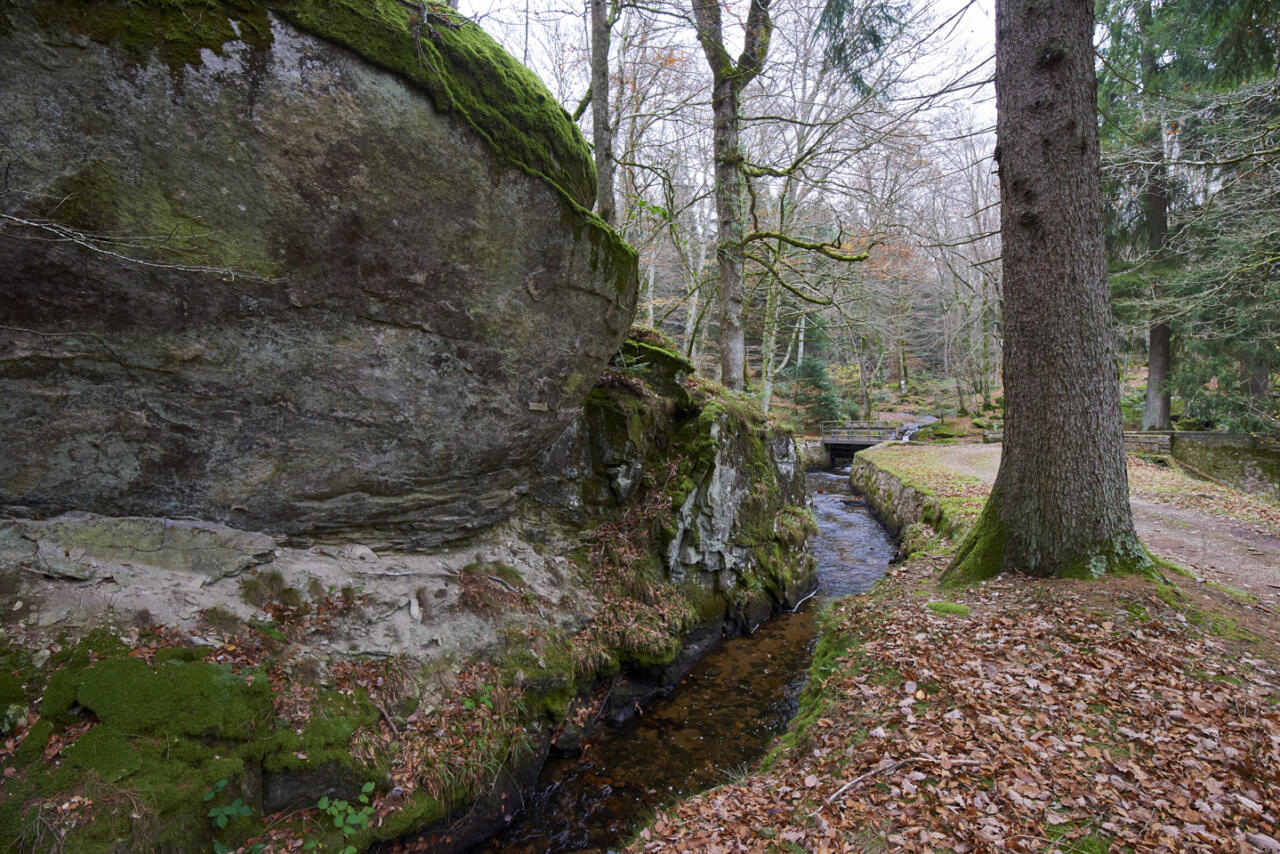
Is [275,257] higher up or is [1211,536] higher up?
[275,257]

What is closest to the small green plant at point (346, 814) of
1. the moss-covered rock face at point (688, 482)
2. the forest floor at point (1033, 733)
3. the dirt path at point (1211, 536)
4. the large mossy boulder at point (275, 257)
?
the forest floor at point (1033, 733)

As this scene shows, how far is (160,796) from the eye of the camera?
2865mm

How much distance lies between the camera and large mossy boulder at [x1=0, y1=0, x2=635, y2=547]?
3.04 meters

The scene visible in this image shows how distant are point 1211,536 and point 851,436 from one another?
58.7ft

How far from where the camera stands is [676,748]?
5.07 meters

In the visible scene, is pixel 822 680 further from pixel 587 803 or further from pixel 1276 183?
pixel 1276 183

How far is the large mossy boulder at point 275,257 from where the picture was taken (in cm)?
304

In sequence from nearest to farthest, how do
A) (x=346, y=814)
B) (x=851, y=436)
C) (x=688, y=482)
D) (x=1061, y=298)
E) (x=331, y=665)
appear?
(x=346, y=814) < (x=331, y=665) < (x=1061, y=298) < (x=688, y=482) < (x=851, y=436)

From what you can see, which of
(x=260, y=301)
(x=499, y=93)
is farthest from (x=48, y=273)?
(x=499, y=93)

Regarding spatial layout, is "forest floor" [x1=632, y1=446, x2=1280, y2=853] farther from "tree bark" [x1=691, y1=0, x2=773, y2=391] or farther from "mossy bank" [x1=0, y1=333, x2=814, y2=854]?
"tree bark" [x1=691, y1=0, x2=773, y2=391]

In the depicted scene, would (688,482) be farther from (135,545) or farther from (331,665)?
(135,545)

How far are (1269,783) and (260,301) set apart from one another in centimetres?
617

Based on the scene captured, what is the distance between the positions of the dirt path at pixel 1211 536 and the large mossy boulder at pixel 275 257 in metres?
7.24

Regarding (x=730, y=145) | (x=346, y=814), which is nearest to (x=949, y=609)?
(x=346, y=814)
